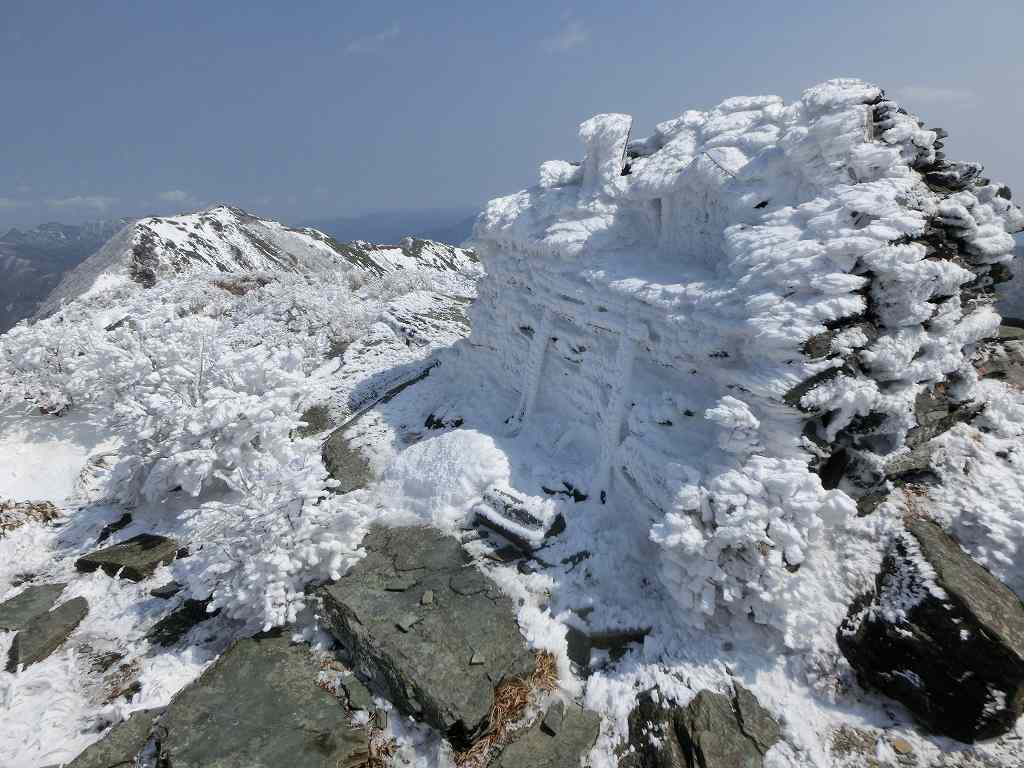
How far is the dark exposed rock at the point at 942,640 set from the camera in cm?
782

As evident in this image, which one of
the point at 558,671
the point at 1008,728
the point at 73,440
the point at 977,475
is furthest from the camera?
the point at 73,440

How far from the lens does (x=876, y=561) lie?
9.83 m

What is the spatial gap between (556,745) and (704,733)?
244cm

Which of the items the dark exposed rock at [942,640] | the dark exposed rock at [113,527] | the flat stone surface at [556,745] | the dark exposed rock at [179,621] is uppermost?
the dark exposed rock at [942,640]

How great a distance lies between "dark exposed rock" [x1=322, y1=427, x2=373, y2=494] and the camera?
595 inches

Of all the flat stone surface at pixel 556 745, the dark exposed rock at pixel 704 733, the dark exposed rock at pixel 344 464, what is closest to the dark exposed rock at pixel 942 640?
the dark exposed rock at pixel 704 733

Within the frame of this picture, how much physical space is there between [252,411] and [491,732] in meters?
10.7

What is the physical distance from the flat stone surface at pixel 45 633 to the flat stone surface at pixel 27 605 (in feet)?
0.90

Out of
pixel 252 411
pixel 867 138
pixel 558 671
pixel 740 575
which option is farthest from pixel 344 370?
pixel 867 138

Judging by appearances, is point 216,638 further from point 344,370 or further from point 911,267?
point 911,267

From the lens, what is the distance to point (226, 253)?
7438 centimetres

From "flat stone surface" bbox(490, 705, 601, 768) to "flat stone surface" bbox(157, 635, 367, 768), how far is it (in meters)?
2.58

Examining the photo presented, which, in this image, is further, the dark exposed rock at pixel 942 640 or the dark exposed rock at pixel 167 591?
the dark exposed rock at pixel 167 591

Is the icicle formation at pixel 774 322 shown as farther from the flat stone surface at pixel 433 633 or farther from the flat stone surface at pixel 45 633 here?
the flat stone surface at pixel 45 633
